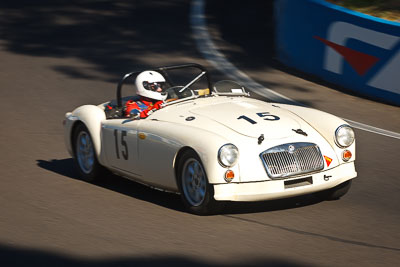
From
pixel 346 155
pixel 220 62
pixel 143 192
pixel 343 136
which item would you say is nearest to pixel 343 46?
pixel 220 62

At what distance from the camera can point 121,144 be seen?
9242 mm

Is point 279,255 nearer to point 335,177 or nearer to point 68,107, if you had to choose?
point 335,177

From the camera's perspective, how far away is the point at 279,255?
6973 millimetres

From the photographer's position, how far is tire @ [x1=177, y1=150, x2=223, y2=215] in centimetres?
807

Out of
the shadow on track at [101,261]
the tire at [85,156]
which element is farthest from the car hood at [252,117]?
the shadow on track at [101,261]

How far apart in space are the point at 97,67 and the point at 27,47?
8.20 feet

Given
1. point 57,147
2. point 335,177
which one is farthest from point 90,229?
point 57,147

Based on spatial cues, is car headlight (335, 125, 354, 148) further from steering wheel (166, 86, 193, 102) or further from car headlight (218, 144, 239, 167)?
steering wheel (166, 86, 193, 102)

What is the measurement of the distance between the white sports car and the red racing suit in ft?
0.40

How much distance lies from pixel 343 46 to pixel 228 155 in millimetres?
6434

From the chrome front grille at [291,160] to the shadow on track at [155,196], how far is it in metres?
0.39

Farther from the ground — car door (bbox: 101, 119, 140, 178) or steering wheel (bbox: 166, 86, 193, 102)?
steering wheel (bbox: 166, 86, 193, 102)

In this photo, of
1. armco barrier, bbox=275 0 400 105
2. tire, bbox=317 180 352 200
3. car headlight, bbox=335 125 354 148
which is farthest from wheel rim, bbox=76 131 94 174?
armco barrier, bbox=275 0 400 105

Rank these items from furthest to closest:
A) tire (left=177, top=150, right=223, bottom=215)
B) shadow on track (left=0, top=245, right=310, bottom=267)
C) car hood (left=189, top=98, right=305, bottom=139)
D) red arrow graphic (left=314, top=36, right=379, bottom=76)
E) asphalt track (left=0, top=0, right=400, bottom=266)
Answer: red arrow graphic (left=314, top=36, right=379, bottom=76)
car hood (left=189, top=98, right=305, bottom=139)
tire (left=177, top=150, right=223, bottom=215)
asphalt track (left=0, top=0, right=400, bottom=266)
shadow on track (left=0, top=245, right=310, bottom=267)
